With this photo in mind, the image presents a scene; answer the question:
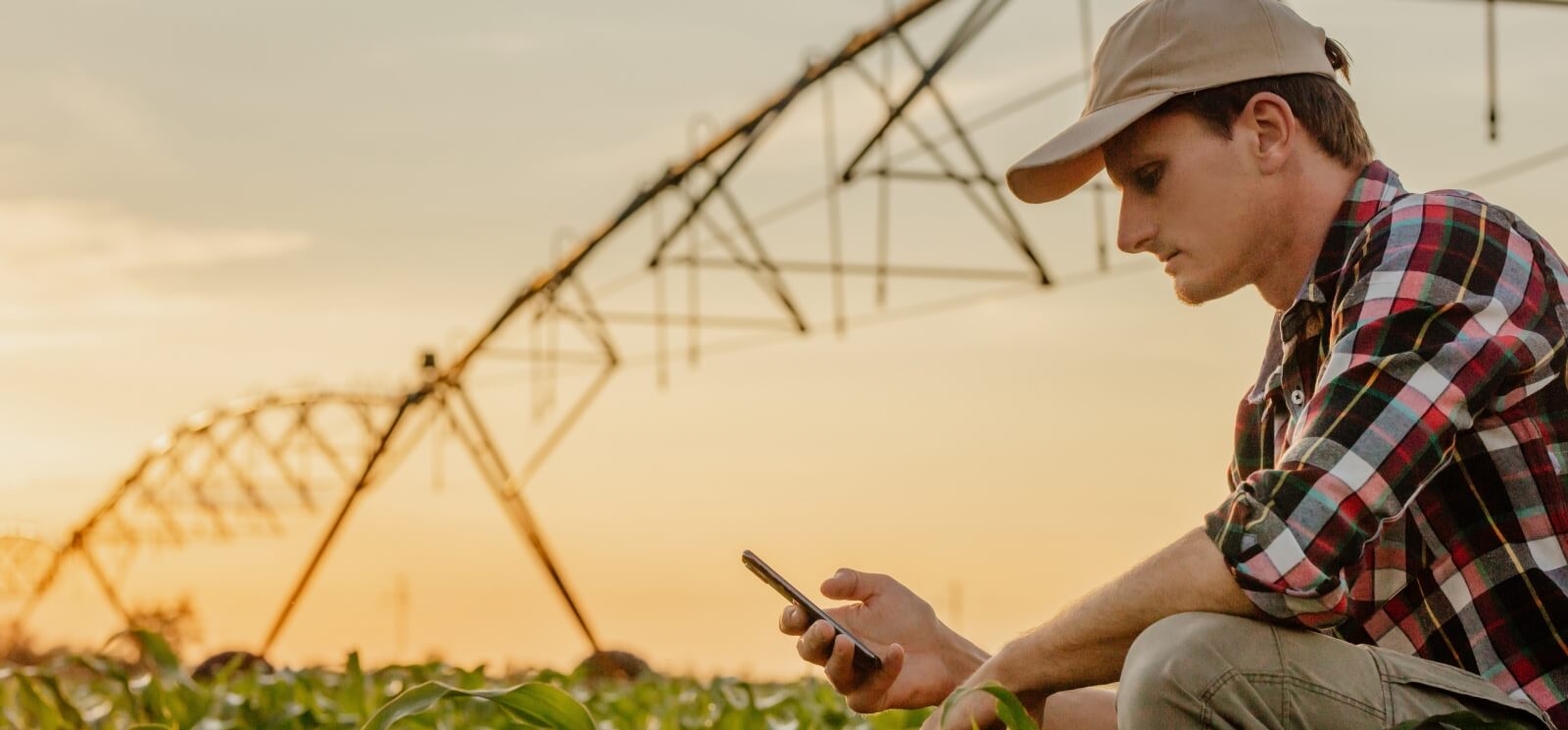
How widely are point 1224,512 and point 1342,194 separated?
0.64m

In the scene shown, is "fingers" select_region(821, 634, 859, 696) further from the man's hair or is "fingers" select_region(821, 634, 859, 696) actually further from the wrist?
the man's hair

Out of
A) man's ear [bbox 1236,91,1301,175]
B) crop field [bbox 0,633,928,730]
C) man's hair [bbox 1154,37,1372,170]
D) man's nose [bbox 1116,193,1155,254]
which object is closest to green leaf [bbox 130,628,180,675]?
crop field [bbox 0,633,928,730]

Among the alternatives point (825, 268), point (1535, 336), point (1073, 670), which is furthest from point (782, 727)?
point (825, 268)

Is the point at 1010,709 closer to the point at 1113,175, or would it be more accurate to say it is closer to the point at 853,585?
the point at 853,585

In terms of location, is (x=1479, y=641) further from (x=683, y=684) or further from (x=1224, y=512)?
(x=683, y=684)

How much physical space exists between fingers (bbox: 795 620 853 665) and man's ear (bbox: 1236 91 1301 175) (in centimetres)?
101

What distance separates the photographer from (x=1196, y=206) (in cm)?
257

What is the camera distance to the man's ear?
2549 millimetres

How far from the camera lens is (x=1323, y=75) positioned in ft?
8.80

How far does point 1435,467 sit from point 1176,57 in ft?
2.53

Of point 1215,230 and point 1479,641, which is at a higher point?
point 1215,230

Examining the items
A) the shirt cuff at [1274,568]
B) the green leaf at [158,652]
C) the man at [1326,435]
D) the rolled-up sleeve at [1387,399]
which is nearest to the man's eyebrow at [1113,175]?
the man at [1326,435]

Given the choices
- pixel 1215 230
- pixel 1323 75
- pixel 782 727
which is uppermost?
pixel 1323 75

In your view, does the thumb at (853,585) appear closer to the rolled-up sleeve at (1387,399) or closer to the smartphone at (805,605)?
the smartphone at (805,605)
